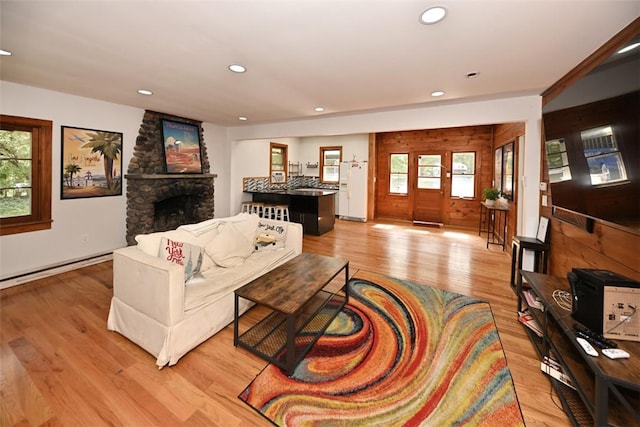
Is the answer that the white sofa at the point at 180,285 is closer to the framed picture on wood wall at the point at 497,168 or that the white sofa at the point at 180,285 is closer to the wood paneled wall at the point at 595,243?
the wood paneled wall at the point at 595,243

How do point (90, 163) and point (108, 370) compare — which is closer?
point (108, 370)

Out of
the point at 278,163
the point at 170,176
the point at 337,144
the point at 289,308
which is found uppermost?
the point at 337,144

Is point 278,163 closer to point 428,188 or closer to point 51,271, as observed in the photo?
point 428,188

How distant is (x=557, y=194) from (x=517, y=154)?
2.21m

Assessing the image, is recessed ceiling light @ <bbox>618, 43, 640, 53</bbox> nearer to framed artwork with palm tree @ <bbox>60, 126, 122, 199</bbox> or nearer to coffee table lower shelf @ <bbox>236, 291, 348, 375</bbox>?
coffee table lower shelf @ <bbox>236, 291, 348, 375</bbox>

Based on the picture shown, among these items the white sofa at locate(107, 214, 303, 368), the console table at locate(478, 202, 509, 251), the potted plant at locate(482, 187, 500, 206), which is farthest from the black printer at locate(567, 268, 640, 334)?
the potted plant at locate(482, 187, 500, 206)

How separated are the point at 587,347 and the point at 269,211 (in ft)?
17.9

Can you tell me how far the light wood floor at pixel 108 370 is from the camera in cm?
154

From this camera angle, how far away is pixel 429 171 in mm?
7129

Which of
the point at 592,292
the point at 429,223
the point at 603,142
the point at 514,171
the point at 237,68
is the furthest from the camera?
the point at 429,223

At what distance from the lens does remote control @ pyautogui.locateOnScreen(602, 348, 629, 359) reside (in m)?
1.32

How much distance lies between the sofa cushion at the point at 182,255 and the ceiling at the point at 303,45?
163cm

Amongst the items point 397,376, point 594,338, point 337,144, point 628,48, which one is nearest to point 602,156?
point 628,48

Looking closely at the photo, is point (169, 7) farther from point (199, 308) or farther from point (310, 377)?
point (310, 377)
